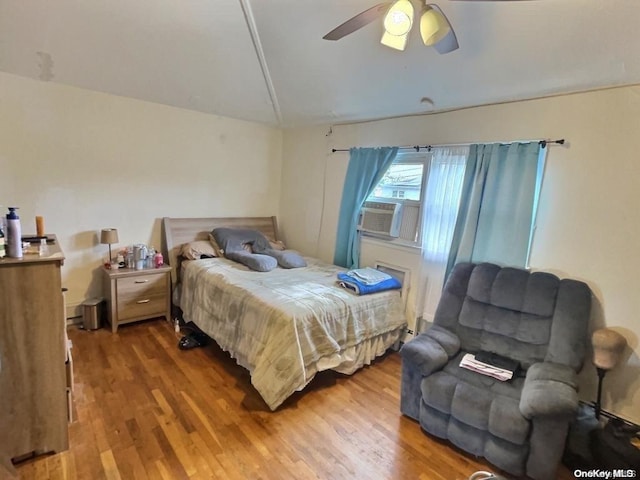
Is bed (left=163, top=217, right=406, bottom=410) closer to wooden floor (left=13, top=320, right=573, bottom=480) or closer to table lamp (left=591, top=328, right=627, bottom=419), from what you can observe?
wooden floor (left=13, top=320, right=573, bottom=480)

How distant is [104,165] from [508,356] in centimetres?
384

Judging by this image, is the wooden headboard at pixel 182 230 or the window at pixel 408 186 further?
the wooden headboard at pixel 182 230

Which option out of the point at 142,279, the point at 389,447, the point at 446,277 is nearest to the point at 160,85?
the point at 142,279

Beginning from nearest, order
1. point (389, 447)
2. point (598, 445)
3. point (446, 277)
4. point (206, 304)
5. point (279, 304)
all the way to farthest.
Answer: point (598, 445) < point (389, 447) < point (279, 304) < point (446, 277) < point (206, 304)

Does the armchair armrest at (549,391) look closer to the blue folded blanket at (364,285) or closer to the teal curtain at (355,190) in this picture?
A: the blue folded blanket at (364,285)

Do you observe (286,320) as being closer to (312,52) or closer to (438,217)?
(438,217)

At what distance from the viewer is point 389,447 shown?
2.09m

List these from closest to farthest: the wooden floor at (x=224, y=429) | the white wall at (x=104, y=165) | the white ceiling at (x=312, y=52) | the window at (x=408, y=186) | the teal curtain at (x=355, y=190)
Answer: the wooden floor at (x=224, y=429) < the white ceiling at (x=312, y=52) < the white wall at (x=104, y=165) < the window at (x=408, y=186) < the teal curtain at (x=355, y=190)

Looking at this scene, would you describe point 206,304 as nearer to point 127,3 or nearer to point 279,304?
point 279,304

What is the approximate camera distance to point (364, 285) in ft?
9.77

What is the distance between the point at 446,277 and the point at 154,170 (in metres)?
3.12

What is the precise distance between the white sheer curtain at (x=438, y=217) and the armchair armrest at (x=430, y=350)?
0.68m

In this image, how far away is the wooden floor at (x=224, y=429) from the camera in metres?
1.86

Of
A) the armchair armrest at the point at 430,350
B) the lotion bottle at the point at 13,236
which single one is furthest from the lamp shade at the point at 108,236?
the armchair armrest at the point at 430,350
